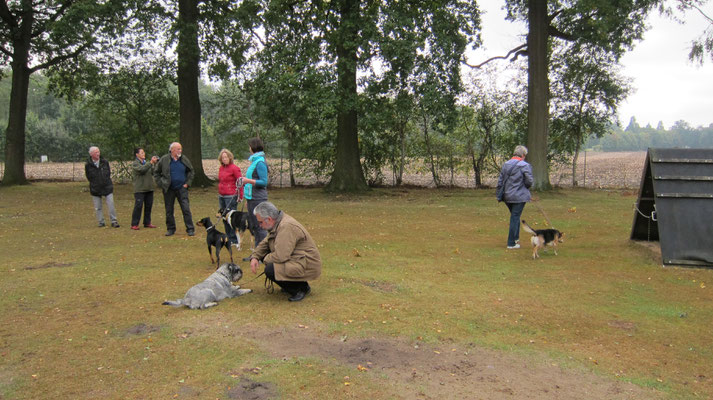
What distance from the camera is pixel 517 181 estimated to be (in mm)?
9211

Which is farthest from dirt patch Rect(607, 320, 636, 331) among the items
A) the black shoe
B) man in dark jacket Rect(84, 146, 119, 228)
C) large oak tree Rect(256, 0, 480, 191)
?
large oak tree Rect(256, 0, 480, 191)

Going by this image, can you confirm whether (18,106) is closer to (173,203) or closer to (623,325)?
(173,203)

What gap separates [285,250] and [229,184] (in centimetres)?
392

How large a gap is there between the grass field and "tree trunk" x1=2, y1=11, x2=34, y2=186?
1498cm

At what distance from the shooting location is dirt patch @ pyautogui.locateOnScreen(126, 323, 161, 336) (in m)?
5.07

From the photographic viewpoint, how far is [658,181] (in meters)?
8.41

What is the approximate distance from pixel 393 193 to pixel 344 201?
131 inches

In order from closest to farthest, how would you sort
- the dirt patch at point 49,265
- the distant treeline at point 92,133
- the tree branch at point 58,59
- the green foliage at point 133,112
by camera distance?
the dirt patch at point 49,265
the tree branch at point 58,59
the green foliage at point 133,112
the distant treeline at point 92,133

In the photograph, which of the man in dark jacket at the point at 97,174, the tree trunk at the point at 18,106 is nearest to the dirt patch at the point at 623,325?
the man in dark jacket at the point at 97,174

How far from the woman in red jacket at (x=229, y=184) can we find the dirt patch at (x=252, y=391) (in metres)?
5.38

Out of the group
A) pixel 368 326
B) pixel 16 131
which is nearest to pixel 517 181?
pixel 368 326

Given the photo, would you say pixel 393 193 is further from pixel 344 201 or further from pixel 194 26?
pixel 194 26

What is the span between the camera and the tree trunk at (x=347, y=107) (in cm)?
1728

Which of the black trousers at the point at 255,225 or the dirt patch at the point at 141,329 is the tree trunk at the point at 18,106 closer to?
the black trousers at the point at 255,225
